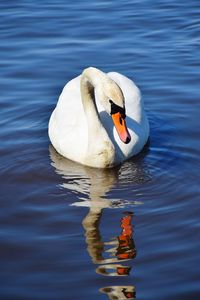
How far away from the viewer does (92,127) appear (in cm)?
955

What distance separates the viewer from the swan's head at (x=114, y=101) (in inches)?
329

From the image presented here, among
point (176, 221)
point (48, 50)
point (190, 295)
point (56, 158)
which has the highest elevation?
point (48, 50)

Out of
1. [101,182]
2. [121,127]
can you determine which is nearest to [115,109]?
[121,127]

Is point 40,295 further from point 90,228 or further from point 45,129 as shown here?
point 45,129

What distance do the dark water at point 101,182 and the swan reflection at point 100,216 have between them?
0.4 inches

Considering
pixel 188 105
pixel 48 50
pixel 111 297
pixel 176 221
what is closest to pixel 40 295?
pixel 111 297

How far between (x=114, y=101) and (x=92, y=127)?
123 centimetres

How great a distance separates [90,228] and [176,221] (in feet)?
2.86

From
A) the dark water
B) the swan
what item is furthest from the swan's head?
the dark water

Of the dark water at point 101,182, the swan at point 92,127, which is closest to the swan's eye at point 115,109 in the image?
the swan at point 92,127

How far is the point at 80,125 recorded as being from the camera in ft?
32.5

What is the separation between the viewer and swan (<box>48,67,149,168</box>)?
952 cm

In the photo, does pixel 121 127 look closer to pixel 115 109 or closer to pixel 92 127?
pixel 115 109

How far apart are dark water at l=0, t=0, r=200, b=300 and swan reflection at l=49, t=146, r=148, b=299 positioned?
1 cm
